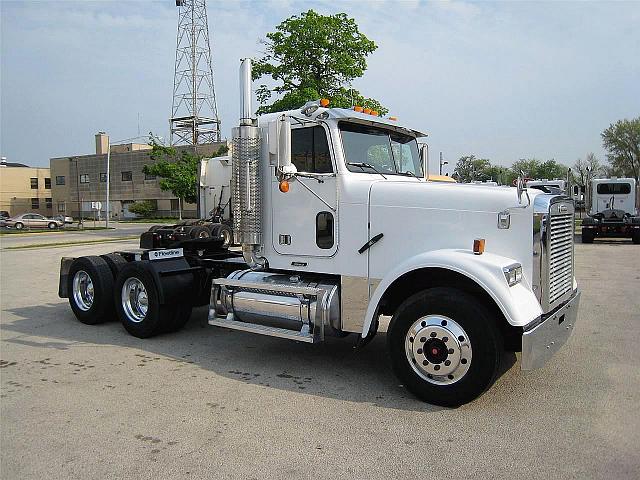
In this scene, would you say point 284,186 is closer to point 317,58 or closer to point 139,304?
point 139,304

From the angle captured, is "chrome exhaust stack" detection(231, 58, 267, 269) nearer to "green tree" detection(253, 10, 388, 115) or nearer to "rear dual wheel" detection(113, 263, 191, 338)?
"rear dual wheel" detection(113, 263, 191, 338)

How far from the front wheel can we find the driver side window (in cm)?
171

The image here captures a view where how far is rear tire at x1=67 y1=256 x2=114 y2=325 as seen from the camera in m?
8.02

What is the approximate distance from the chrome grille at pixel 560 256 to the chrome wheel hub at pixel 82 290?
6.30 m

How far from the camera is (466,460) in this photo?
3.86 metres

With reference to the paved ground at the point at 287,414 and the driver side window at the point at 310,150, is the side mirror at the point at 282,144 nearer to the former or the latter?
the driver side window at the point at 310,150

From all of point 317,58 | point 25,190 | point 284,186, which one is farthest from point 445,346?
point 25,190

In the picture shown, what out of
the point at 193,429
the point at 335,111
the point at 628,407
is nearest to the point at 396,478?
the point at 193,429

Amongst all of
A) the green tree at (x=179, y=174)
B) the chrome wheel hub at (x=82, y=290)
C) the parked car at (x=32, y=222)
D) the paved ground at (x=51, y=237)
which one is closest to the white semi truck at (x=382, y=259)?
the chrome wheel hub at (x=82, y=290)

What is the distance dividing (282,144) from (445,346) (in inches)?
95.6

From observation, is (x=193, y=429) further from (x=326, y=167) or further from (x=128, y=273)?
(x=128, y=273)

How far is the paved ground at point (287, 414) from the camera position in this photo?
3.83m

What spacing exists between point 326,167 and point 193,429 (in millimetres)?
2784

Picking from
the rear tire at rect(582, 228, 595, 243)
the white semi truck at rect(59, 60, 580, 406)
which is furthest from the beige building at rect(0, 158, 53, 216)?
the white semi truck at rect(59, 60, 580, 406)
